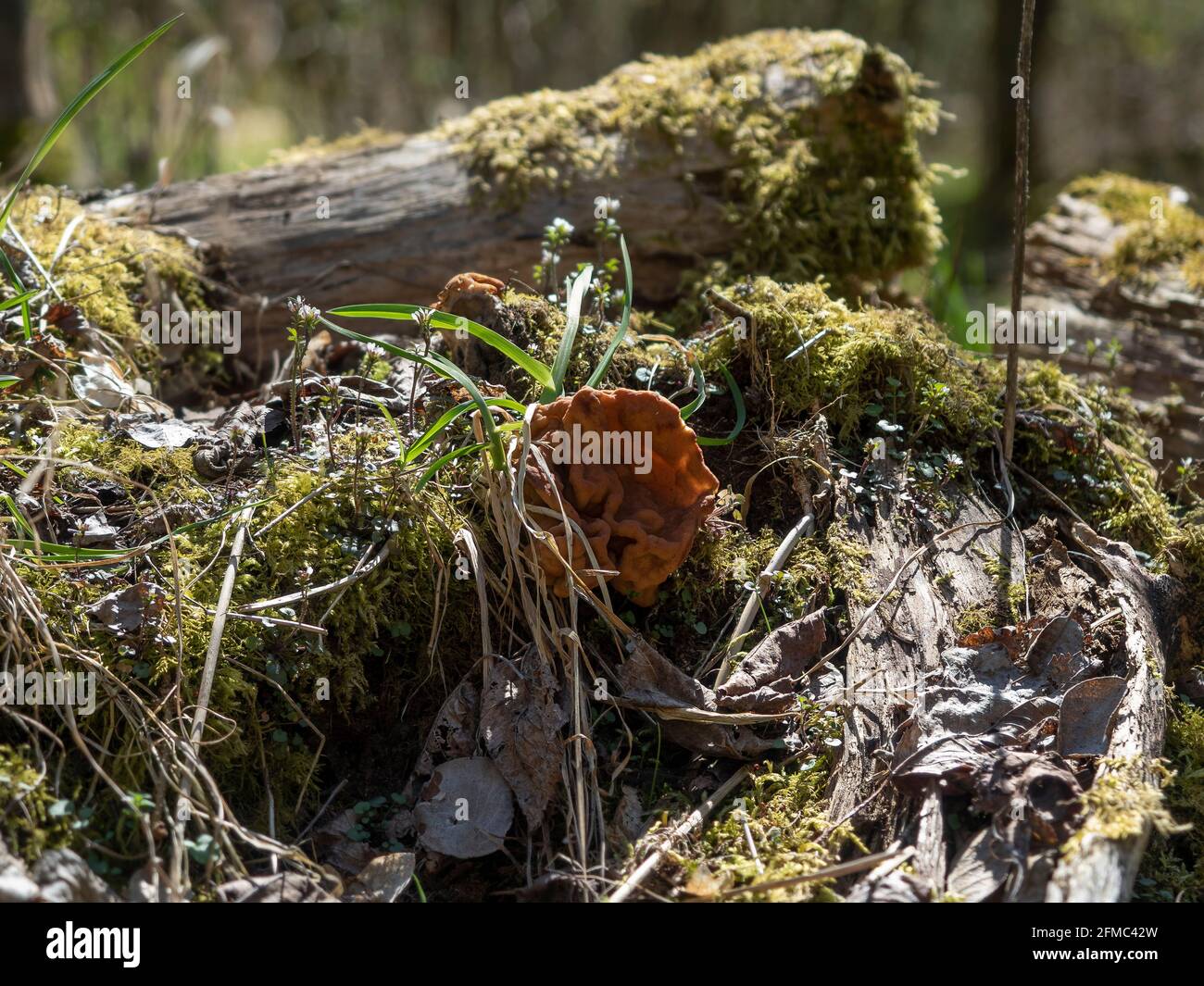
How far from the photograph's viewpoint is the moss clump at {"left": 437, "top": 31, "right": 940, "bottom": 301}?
14.5ft

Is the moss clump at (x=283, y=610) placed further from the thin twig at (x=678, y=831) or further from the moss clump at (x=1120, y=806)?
the moss clump at (x=1120, y=806)

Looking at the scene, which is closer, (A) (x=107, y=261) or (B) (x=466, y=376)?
(B) (x=466, y=376)

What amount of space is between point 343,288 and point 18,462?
6.63 ft

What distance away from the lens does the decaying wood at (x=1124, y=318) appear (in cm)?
424

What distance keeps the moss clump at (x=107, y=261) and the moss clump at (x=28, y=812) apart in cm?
191

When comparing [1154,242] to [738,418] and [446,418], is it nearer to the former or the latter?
[738,418]

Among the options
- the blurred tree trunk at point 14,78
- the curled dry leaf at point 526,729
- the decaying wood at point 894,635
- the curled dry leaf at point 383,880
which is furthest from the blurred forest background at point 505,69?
the curled dry leaf at point 383,880

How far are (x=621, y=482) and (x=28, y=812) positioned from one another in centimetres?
157

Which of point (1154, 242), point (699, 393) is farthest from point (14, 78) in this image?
point (1154, 242)

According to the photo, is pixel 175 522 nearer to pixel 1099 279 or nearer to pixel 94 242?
pixel 94 242

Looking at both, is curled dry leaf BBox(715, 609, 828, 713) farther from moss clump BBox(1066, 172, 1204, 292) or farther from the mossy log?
moss clump BBox(1066, 172, 1204, 292)

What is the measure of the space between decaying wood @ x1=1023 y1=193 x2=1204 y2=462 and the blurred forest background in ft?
2.11

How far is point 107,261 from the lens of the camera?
12.4ft
